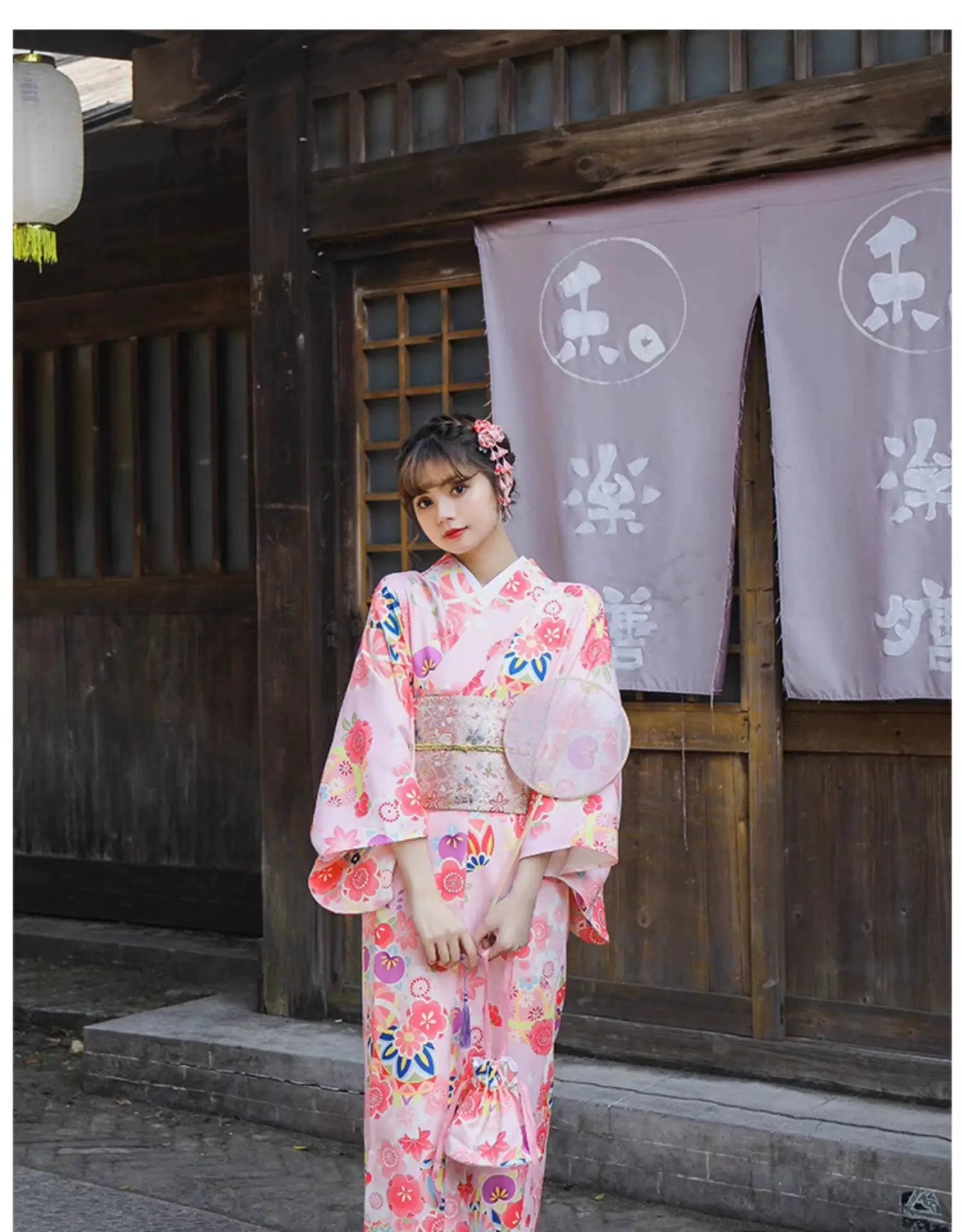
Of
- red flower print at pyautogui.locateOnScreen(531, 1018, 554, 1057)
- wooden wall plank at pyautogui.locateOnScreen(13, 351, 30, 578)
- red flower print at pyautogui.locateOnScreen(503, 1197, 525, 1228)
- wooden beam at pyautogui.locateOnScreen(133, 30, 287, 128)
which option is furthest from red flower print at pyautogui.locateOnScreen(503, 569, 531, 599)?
wooden wall plank at pyautogui.locateOnScreen(13, 351, 30, 578)

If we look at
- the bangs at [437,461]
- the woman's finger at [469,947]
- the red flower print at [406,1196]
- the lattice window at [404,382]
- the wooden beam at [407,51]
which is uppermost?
the wooden beam at [407,51]

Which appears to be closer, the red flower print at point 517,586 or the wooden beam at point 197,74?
the red flower print at point 517,586

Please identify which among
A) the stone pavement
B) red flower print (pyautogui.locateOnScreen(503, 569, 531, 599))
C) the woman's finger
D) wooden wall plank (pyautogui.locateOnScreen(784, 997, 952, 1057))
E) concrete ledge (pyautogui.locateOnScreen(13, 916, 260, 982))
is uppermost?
red flower print (pyautogui.locateOnScreen(503, 569, 531, 599))

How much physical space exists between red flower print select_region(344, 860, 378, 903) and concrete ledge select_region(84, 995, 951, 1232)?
6.24 ft

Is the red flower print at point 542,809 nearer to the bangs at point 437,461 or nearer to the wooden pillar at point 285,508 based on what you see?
the bangs at point 437,461

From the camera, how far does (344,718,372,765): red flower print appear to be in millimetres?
4254

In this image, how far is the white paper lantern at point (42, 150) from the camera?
711 cm

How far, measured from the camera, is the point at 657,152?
6027mm

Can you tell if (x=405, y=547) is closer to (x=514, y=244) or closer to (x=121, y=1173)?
(x=514, y=244)

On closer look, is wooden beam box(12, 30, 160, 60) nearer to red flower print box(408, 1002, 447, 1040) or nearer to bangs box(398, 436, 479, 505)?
bangs box(398, 436, 479, 505)

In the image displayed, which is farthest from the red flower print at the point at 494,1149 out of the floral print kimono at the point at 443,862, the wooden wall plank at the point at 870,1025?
the wooden wall plank at the point at 870,1025

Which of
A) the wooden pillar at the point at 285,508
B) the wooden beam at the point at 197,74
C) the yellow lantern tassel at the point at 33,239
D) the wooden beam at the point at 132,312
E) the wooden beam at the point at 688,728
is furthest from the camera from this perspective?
the wooden beam at the point at 132,312

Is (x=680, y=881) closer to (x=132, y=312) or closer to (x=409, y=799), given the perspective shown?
(x=409, y=799)

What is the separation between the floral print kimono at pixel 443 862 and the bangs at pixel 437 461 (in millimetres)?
252
